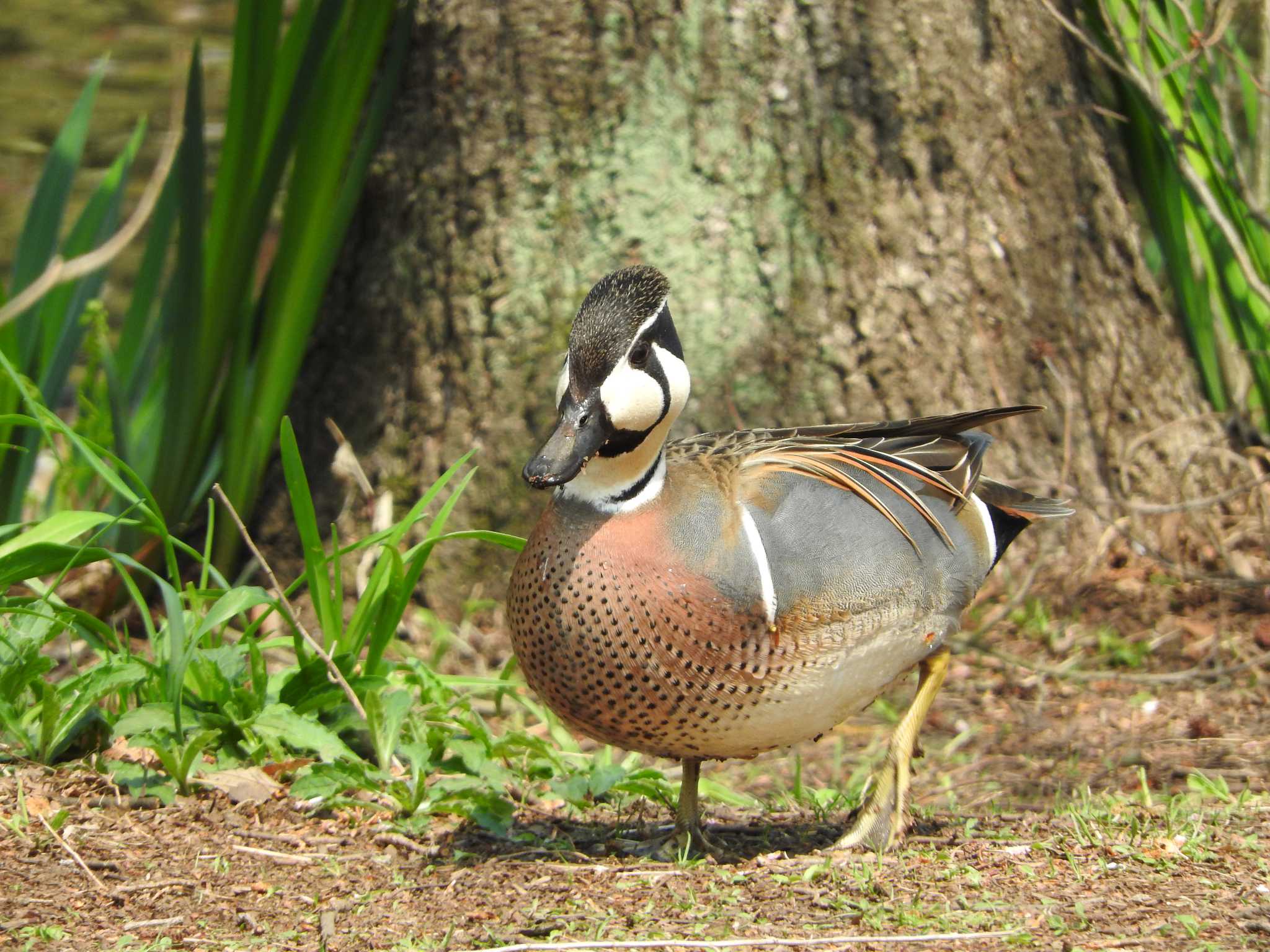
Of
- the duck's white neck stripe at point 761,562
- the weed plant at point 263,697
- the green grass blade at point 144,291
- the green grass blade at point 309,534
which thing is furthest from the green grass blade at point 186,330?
the duck's white neck stripe at point 761,562

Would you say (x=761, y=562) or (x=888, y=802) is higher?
(x=761, y=562)

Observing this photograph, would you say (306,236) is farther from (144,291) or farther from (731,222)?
(731,222)

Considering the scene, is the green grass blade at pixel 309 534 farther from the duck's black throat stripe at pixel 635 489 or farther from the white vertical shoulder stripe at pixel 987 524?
the white vertical shoulder stripe at pixel 987 524

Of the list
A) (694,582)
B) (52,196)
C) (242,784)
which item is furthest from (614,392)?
(52,196)

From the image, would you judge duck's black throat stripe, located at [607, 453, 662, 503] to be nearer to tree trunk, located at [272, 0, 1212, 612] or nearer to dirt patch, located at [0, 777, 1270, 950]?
dirt patch, located at [0, 777, 1270, 950]

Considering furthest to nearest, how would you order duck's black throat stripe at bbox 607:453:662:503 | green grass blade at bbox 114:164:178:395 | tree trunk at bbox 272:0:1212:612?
green grass blade at bbox 114:164:178:395 → tree trunk at bbox 272:0:1212:612 → duck's black throat stripe at bbox 607:453:662:503

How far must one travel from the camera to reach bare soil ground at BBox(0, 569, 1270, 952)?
2.16 metres

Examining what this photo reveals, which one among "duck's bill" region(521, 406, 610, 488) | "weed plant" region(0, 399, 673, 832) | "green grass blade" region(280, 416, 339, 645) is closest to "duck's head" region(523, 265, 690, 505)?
"duck's bill" region(521, 406, 610, 488)

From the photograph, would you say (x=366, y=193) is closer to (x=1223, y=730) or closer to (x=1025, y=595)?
(x=1025, y=595)

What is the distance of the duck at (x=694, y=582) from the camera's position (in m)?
2.38

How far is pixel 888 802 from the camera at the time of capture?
265 cm

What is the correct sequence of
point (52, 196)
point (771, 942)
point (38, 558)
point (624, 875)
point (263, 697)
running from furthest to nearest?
point (52, 196) < point (263, 697) < point (38, 558) < point (624, 875) < point (771, 942)

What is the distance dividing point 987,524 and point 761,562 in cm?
75

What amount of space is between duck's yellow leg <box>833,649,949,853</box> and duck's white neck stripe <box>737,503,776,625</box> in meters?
0.47
